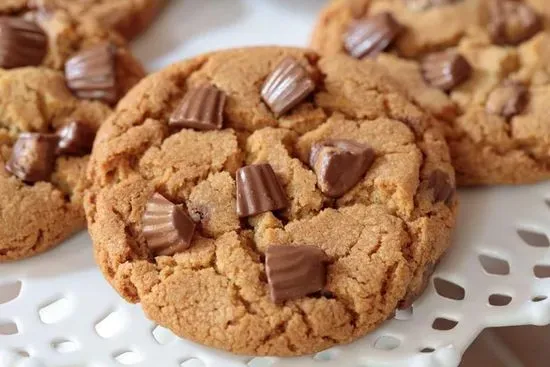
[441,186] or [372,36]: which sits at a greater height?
[372,36]

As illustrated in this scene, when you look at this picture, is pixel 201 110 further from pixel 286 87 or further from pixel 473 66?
pixel 473 66

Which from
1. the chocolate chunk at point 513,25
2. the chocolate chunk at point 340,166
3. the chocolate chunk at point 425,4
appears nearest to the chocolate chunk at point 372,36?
the chocolate chunk at point 425,4

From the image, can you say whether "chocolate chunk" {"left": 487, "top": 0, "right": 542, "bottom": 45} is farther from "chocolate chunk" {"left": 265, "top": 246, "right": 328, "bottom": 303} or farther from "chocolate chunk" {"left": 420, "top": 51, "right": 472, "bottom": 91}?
"chocolate chunk" {"left": 265, "top": 246, "right": 328, "bottom": 303}

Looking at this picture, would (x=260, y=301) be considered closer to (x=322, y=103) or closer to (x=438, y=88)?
(x=322, y=103)

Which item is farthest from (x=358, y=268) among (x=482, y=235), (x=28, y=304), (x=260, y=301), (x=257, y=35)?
(x=257, y=35)

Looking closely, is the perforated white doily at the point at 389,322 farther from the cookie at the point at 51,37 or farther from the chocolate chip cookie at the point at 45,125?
the cookie at the point at 51,37

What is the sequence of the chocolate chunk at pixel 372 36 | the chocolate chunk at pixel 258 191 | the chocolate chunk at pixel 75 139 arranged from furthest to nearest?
the chocolate chunk at pixel 372 36 → the chocolate chunk at pixel 75 139 → the chocolate chunk at pixel 258 191

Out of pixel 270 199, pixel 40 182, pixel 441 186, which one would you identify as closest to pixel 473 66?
pixel 441 186
